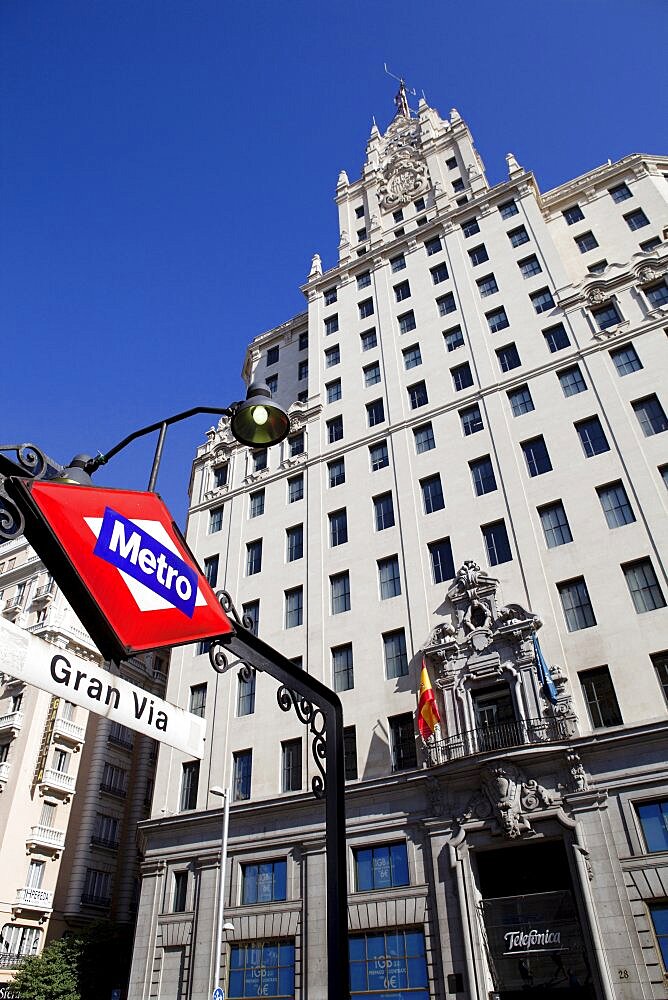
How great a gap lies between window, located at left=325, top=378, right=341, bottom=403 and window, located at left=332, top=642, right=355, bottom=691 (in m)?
16.9

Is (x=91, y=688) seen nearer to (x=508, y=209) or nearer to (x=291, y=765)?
(x=291, y=765)

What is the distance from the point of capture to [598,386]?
31.6 meters

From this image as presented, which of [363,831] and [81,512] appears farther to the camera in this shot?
[363,831]

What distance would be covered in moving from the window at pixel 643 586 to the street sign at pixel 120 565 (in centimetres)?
2227

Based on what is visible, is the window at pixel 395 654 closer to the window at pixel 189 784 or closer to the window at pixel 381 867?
the window at pixel 381 867

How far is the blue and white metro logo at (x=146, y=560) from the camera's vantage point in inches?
256

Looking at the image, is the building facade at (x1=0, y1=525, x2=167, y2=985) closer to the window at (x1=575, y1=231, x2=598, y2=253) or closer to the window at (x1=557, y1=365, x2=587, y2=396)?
the window at (x1=557, y1=365, x2=587, y2=396)

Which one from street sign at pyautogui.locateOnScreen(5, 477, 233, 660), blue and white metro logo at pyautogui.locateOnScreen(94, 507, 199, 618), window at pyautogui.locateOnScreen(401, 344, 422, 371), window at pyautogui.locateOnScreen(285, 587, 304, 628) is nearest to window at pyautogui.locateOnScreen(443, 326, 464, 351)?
window at pyautogui.locateOnScreen(401, 344, 422, 371)

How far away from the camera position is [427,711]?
25.8 meters

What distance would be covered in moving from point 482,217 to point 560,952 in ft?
131

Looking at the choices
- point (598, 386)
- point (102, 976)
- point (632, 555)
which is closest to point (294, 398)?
point (598, 386)

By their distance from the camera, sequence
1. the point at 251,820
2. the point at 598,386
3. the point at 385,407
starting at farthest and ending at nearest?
1. the point at 385,407
2. the point at 598,386
3. the point at 251,820

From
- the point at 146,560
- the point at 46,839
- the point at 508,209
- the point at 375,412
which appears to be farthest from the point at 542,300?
the point at 46,839

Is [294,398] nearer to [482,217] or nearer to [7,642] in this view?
[482,217]
